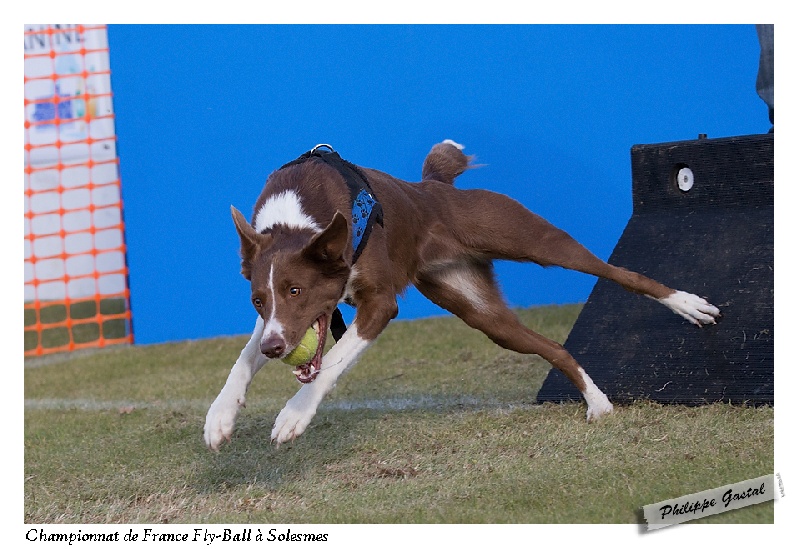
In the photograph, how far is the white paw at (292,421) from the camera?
166 inches

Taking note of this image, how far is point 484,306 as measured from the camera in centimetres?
561

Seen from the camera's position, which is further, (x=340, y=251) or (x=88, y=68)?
(x=88, y=68)

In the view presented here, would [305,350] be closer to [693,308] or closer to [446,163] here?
[446,163]

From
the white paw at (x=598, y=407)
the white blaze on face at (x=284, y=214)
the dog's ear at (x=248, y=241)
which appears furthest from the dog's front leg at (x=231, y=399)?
the white paw at (x=598, y=407)

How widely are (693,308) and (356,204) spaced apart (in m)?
1.93

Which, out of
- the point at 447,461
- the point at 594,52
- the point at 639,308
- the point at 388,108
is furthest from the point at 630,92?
the point at 447,461

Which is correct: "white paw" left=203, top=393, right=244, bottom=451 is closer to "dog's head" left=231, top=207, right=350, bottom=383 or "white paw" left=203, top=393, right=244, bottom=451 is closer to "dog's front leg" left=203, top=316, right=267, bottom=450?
"dog's front leg" left=203, top=316, right=267, bottom=450

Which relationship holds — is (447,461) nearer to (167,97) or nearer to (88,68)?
(167,97)

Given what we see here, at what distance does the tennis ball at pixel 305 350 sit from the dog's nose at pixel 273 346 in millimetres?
153

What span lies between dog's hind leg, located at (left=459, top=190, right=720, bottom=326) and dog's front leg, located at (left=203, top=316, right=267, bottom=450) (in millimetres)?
1421

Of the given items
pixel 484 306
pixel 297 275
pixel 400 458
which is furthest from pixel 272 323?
pixel 484 306

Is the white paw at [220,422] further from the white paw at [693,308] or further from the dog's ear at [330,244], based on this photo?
the white paw at [693,308]
